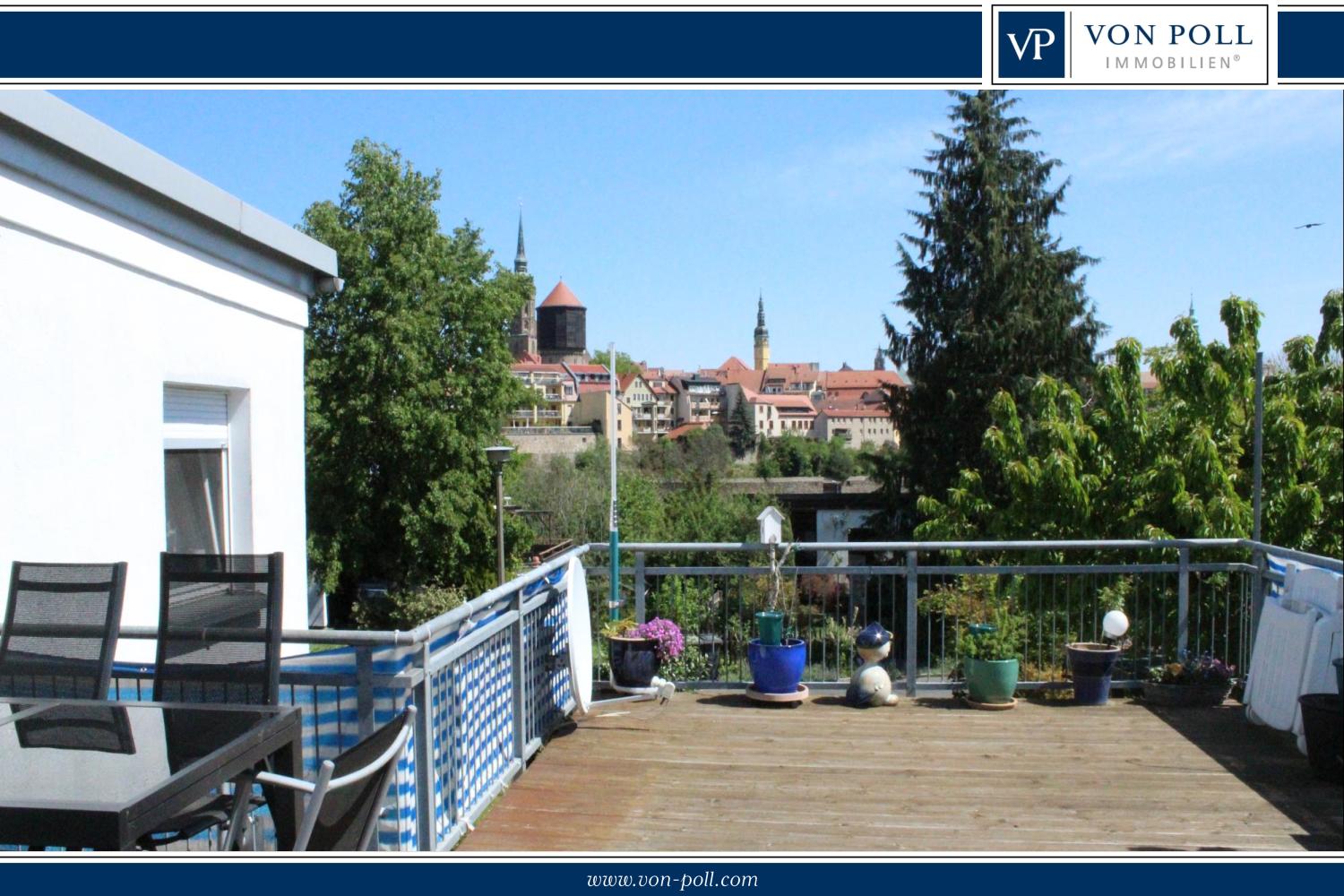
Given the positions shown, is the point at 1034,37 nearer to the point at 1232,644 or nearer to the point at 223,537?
the point at 223,537

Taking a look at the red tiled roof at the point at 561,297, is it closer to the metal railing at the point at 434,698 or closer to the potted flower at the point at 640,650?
the potted flower at the point at 640,650

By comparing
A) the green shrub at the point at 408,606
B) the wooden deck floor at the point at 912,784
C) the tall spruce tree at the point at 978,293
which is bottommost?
the green shrub at the point at 408,606

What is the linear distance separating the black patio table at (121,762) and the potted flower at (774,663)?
3344 millimetres

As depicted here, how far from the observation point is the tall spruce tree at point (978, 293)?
79.7ft

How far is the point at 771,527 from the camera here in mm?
6480

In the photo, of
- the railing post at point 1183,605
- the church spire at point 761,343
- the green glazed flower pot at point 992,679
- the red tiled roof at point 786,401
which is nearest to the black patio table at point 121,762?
the green glazed flower pot at point 992,679

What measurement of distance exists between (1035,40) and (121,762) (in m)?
3.29

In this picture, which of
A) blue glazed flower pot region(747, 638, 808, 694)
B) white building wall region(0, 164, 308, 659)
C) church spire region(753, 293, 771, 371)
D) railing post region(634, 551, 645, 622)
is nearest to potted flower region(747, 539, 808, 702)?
blue glazed flower pot region(747, 638, 808, 694)

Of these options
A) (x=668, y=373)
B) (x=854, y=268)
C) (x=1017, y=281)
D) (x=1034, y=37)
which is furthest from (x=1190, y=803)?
(x=668, y=373)

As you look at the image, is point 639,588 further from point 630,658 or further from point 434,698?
point 434,698

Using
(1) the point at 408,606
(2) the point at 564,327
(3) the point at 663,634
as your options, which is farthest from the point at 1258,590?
(2) the point at 564,327

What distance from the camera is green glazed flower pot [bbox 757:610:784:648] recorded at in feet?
20.4

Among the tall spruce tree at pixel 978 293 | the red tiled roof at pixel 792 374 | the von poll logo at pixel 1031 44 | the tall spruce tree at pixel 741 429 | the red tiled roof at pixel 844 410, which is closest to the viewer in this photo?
the von poll logo at pixel 1031 44

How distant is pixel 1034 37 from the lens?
338cm
